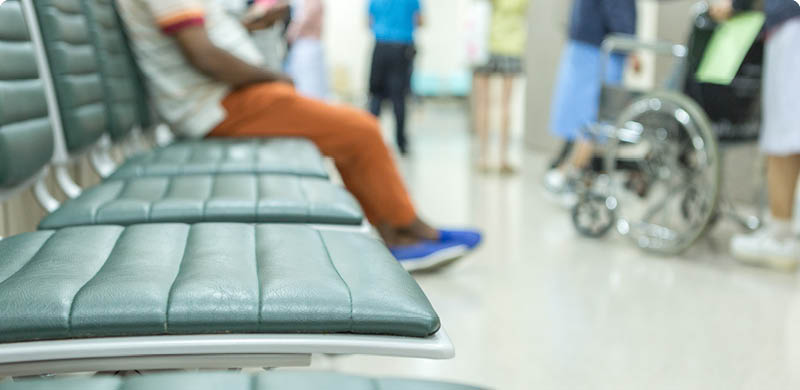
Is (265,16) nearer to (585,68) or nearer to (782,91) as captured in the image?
(585,68)

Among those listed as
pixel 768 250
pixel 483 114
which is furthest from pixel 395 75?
pixel 768 250

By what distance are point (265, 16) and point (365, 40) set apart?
28.1ft

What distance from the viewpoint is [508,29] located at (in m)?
4.89

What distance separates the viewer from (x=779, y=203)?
101 inches

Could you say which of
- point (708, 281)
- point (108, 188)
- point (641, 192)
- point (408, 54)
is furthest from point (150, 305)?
point (408, 54)

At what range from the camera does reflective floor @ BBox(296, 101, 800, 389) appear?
1.75m

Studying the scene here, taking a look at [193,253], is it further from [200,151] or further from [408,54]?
[408,54]

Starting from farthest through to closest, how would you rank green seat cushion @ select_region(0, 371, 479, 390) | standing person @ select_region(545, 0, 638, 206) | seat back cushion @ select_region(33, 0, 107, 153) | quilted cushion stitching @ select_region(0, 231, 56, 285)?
1. standing person @ select_region(545, 0, 638, 206)
2. seat back cushion @ select_region(33, 0, 107, 153)
3. quilted cushion stitching @ select_region(0, 231, 56, 285)
4. green seat cushion @ select_region(0, 371, 479, 390)

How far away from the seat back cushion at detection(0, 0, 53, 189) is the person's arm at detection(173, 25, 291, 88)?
82cm

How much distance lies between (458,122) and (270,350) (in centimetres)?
771

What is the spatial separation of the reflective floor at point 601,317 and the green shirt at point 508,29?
1.85 meters

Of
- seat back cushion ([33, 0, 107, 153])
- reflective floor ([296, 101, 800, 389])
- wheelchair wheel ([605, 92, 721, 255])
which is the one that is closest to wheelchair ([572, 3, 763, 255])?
wheelchair wheel ([605, 92, 721, 255])

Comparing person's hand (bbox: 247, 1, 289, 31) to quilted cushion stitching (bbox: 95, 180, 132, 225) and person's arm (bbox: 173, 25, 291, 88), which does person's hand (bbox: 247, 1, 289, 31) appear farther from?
quilted cushion stitching (bbox: 95, 180, 132, 225)

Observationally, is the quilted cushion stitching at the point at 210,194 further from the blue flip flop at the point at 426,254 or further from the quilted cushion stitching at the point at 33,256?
the blue flip flop at the point at 426,254
